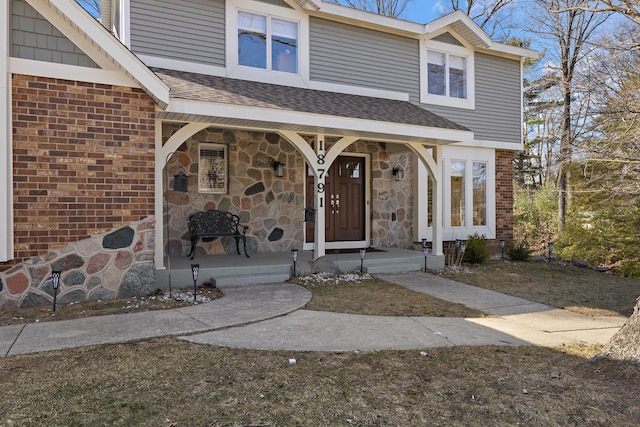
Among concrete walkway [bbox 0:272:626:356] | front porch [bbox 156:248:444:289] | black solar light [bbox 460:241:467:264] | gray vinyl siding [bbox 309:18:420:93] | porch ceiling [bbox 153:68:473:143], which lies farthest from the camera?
black solar light [bbox 460:241:467:264]

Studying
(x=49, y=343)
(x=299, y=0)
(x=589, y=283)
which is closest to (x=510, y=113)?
(x=589, y=283)

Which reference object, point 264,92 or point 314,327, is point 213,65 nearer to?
point 264,92

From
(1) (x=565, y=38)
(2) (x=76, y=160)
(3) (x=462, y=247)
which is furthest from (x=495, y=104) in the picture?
(2) (x=76, y=160)

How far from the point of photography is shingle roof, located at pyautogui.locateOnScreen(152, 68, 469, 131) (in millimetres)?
6875

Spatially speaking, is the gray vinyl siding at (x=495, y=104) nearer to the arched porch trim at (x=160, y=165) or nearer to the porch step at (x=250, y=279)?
the porch step at (x=250, y=279)

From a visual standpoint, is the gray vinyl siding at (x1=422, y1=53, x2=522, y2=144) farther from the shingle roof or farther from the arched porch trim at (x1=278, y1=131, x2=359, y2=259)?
the arched porch trim at (x1=278, y1=131, x2=359, y2=259)

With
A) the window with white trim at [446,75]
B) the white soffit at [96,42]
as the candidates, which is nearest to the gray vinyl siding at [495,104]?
the window with white trim at [446,75]

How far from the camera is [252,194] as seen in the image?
9.17 m

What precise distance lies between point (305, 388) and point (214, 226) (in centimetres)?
580

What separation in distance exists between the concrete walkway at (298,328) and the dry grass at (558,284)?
2.62ft

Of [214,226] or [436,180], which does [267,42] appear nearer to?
[214,226]

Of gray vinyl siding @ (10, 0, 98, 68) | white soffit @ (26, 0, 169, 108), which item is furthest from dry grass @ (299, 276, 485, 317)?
gray vinyl siding @ (10, 0, 98, 68)

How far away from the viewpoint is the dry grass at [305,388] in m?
2.75

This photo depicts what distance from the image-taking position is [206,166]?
881cm
